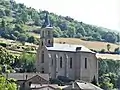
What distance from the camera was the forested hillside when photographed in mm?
82500

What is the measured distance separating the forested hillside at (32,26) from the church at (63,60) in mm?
23681

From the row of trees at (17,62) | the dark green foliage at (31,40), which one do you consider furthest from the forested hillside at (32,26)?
the row of trees at (17,62)

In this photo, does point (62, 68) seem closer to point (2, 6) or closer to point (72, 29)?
point (72, 29)

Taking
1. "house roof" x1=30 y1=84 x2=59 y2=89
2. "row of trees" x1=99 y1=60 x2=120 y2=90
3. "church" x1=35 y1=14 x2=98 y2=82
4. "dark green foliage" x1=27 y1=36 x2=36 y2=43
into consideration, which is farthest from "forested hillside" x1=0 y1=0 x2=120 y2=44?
"house roof" x1=30 y1=84 x2=59 y2=89

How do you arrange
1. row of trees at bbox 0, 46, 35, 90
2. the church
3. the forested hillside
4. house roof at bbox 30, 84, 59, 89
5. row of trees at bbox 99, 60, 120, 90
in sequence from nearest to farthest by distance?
house roof at bbox 30, 84, 59, 89
the church
row of trees at bbox 99, 60, 120, 90
row of trees at bbox 0, 46, 35, 90
the forested hillside

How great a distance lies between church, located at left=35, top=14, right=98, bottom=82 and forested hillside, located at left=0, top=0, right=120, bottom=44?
23681mm

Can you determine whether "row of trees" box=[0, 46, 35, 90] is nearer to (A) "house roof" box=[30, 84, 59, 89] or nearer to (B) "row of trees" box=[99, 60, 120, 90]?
(B) "row of trees" box=[99, 60, 120, 90]

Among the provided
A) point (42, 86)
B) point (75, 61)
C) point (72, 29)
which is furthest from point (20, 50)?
point (72, 29)

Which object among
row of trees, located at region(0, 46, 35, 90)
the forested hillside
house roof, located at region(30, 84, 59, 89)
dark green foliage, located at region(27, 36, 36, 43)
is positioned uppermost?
the forested hillside

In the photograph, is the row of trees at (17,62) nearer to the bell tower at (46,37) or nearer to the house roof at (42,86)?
the bell tower at (46,37)

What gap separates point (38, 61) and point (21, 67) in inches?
214

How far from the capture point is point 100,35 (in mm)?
101750

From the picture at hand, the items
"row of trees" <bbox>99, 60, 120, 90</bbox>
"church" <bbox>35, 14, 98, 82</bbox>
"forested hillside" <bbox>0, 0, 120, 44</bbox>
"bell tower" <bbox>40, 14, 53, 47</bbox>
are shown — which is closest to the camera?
"church" <bbox>35, 14, 98, 82</bbox>

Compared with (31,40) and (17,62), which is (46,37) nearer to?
(17,62)
